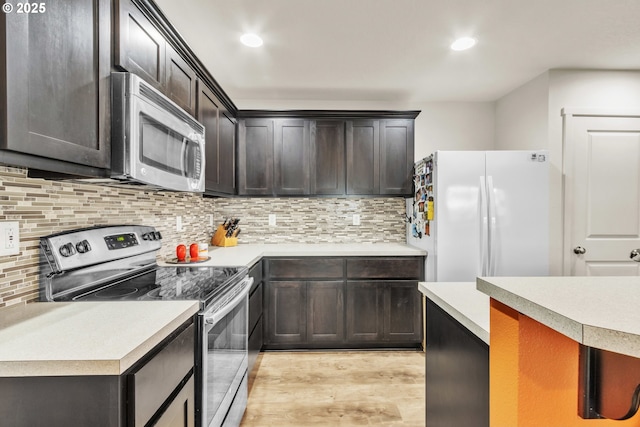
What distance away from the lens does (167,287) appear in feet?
4.87

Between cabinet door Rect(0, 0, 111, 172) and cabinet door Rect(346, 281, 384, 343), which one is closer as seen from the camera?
cabinet door Rect(0, 0, 111, 172)

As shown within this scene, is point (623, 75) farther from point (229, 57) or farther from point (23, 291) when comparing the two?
point (23, 291)

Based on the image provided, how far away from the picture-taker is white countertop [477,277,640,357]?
0.50 m

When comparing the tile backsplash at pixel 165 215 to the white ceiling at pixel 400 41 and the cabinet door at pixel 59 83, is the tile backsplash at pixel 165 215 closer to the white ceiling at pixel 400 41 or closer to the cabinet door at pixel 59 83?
the cabinet door at pixel 59 83

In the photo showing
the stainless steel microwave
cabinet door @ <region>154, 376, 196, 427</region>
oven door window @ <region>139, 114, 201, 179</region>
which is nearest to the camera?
cabinet door @ <region>154, 376, 196, 427</region>

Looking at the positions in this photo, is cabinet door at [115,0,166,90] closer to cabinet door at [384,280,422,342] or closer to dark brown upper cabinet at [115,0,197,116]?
dark brown upper cabinet at [115,0,197,116]

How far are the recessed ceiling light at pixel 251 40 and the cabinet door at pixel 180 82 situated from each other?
0.45 meters

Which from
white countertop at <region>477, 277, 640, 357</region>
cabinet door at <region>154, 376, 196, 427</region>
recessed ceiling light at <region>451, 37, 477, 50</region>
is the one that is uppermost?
recessed ceiling light at <region>451, 37, 477, 50</region>

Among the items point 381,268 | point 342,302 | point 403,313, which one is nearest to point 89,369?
point 342,302

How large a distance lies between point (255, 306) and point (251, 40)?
6.45ft

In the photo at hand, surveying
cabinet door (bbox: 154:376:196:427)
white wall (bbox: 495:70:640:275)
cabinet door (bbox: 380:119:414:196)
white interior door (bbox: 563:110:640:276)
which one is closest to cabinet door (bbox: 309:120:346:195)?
cabinet door (bbox: 380:119:414:196)

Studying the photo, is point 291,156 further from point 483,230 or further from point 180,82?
point 483,230

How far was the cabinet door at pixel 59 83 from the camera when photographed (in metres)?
0.81

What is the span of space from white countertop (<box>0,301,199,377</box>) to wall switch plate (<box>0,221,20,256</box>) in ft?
0.67
